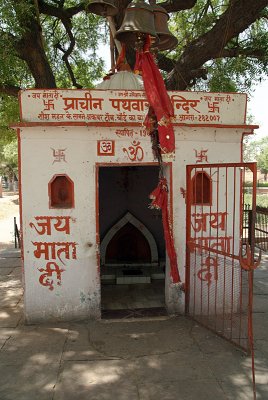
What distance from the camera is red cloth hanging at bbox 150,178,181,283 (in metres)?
5.02

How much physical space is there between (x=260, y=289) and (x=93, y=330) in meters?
4.02

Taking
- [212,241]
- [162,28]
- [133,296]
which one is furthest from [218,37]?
[133,296]

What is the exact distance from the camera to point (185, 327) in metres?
5.96

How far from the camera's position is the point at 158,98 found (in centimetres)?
394

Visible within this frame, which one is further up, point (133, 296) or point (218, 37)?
point (218, 37)

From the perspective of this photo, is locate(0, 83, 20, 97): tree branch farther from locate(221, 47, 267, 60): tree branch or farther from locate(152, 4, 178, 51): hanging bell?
locate(152, 4, 178, 51): hanging bell

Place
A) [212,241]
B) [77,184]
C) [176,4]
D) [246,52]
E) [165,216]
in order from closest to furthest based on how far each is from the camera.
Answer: [165,216]
[77,184]
[212,241]
[176,4]
[246,52]

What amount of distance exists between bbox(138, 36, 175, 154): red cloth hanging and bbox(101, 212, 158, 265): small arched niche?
218 inches

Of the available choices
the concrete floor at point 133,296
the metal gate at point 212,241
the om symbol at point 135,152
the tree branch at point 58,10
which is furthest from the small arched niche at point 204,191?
the tree branch at point 58,10

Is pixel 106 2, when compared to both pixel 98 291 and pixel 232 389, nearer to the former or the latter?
pixel 98 291

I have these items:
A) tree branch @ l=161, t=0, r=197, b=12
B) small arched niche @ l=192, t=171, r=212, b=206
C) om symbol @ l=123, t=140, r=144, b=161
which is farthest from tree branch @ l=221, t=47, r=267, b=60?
om symbol @ l=123, t=140, r=144, b=161

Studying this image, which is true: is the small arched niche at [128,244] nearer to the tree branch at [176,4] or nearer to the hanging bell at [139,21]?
the tree branch at [176,4]

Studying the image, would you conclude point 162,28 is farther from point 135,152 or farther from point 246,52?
point 246,52

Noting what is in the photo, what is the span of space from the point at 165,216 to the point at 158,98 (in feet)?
6.46
